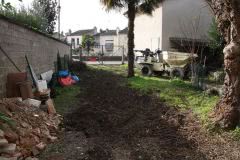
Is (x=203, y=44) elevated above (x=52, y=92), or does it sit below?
above

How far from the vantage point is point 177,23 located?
83.7 ft

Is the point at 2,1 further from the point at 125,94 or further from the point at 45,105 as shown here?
the point at 125,94

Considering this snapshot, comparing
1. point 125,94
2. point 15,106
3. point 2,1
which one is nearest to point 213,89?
point 125,94

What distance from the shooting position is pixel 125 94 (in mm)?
13664

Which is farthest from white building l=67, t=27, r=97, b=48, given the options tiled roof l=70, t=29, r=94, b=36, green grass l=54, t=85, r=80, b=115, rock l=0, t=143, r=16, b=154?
rock l=0, t=143, r=16, b=154

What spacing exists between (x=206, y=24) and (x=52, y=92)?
1756 centimetres

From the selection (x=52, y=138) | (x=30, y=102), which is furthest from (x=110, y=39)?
(x=52, y=138)

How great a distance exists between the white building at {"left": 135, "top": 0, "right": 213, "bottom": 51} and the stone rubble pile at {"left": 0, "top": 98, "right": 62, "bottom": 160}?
59.5 feet

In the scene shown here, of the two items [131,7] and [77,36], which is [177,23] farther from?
[77,36]

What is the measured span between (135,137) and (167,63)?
13.4 metres

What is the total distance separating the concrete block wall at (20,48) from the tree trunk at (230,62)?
4.94 metres

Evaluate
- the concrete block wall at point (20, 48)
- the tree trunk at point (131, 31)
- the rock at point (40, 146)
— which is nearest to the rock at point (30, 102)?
the concrete block wall at point (20, 48)

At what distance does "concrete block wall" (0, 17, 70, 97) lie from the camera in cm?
816

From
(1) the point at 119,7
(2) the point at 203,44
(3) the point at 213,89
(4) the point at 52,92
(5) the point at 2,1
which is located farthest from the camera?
(2) the point at 203,44
